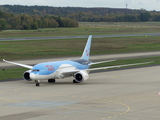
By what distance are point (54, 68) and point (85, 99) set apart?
1245 cm

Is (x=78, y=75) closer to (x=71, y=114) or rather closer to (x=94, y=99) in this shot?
(x=94, y=99)

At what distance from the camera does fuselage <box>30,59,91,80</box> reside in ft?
168

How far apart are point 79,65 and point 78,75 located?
395cm

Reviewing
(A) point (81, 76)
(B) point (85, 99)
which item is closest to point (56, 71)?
(A) point (81, 76)

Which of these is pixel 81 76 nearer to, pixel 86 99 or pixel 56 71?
pixel 56 71

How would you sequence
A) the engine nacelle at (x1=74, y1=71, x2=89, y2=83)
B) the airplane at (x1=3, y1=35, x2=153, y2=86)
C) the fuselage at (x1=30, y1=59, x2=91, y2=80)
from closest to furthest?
the fuselage at (x1=30, y1=59, x2=91, y2=80) < the airplane at (x1=3, y1=35, x2=153, y2=86) < the engine nacelle at (x1=74, y1=71, x2=89, y2=83)

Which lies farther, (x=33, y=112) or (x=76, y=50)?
(x=76, y=50)

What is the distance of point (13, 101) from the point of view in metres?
41.3

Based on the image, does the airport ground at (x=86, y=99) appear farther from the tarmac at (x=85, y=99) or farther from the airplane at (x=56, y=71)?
the airplane at (x=56, y=71)

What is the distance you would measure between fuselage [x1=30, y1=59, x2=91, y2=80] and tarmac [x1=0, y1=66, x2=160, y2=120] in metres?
1.49

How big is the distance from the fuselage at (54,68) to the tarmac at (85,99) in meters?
1.49

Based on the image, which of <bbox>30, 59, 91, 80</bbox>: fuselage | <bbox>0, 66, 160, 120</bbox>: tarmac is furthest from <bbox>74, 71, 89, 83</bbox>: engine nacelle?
<bbox>30, 59, 91, 80</bbox>: fuselage

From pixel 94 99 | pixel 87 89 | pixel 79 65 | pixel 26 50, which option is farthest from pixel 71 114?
pixel 26 50

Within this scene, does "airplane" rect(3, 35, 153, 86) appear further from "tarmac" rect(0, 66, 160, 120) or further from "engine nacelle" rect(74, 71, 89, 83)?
"tarmac" rect(0, 66, 160, 120)
